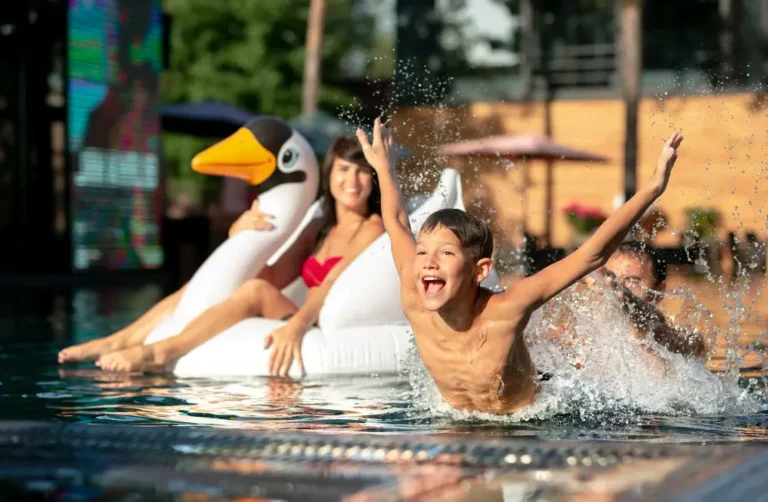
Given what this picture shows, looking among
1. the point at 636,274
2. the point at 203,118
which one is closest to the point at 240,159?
the point at 636,274

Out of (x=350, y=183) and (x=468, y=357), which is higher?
(x=350, y=183)

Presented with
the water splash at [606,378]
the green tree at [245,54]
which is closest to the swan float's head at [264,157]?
the water splash at [606,378]

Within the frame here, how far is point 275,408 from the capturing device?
5461 millimetres

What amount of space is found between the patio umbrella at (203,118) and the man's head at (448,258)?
14.2m

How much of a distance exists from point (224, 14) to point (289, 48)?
7.12 feet

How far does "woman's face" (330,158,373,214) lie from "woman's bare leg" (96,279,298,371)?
67 cm

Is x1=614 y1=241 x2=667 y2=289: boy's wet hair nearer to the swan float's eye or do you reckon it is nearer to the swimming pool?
the swimming pool

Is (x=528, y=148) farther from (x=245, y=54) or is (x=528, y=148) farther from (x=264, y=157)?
(x=245, y=54)

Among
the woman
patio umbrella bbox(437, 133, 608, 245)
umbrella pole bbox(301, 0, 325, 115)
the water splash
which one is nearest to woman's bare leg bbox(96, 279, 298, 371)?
the woman

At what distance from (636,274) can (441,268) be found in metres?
1.45

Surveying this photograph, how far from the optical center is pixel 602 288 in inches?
219

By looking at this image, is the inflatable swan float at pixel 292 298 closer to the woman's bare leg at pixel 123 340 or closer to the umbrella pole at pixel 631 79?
the woman's bare leg at pixel 123 340

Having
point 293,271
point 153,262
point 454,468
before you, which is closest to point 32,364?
point 293,271

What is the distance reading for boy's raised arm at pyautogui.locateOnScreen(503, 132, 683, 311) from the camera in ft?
14.0
